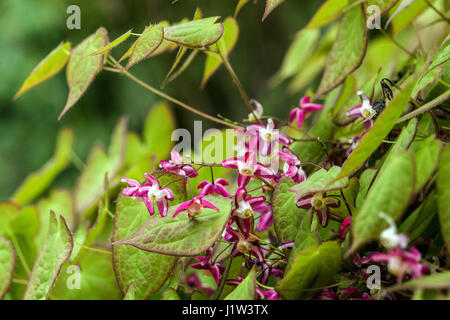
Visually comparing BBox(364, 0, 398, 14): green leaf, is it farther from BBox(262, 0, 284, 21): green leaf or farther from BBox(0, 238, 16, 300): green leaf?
BBox(0, 238, 16, 300): green leaf

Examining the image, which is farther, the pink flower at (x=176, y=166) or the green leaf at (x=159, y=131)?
the green leaf at (x=159, y=131)

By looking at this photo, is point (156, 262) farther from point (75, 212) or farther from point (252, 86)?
point (252, 86)

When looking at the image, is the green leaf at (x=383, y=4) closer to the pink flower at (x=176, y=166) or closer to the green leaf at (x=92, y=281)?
the pink flower at (x=176, y=166)

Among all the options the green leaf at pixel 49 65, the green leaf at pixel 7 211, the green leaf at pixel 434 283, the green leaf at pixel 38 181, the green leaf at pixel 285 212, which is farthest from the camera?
the green leaf at pixel 38 181

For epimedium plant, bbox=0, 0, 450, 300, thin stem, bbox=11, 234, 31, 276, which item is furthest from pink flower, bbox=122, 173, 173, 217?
thin stem, bbox=11, 234, 31, 276

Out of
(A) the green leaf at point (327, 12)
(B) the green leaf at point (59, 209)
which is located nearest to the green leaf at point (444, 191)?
(A) the green leaf at point (327, 12)
